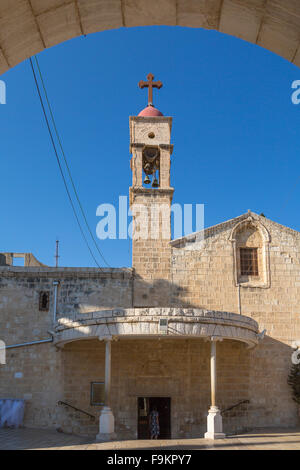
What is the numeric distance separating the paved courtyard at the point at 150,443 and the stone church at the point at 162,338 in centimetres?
234

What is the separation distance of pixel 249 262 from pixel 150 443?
9366 mm

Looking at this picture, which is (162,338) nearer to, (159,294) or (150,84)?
(159,294)

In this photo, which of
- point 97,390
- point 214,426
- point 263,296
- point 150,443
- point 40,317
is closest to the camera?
point 150,443

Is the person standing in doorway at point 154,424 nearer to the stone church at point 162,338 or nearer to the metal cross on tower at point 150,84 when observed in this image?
the stone church at point 162,338

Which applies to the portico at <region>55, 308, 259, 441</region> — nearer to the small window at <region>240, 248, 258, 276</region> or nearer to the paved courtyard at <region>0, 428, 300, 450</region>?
the paved courtyard at <region>0, 428, 300, 450</region>

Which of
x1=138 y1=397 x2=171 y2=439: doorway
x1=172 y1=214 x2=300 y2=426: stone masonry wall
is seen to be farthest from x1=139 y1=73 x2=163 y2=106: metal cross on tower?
x1=138 y1=397 x2=171 y2=439: doorway

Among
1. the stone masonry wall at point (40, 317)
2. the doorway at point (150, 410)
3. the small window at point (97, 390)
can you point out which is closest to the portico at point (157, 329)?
the stone masonry wall at point (40, 317)

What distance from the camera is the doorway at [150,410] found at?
17.3 metres

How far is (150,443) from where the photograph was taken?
502 inches

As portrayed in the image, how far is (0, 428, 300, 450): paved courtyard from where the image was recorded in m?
12.2

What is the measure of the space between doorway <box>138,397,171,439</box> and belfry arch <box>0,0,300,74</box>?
1521cm

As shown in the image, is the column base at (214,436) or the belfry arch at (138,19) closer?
the belfry arch at (138,19)

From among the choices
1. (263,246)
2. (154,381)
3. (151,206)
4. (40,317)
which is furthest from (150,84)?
(154,381)
